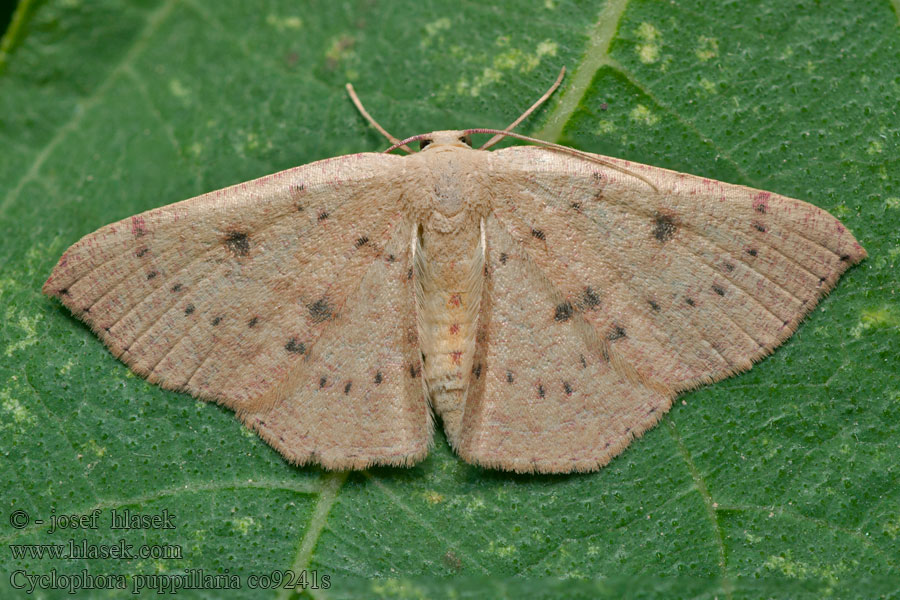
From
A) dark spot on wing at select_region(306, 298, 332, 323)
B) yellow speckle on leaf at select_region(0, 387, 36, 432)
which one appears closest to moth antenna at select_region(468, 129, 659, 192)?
dark spot on wing at select_region(306, 298, 332, 323)

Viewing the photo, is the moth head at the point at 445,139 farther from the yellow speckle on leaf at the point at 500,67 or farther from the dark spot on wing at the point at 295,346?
the dark spot on wing at the point at 295,346

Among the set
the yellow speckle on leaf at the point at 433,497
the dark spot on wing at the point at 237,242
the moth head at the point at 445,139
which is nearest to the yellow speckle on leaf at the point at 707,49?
the moth head at the point at 445,139

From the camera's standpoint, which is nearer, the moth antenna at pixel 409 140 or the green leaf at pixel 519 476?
the green leaf at pixel 519 476

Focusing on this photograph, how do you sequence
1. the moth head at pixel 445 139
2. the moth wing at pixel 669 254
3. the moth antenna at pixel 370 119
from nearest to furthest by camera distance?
the moth wing at pixel 669 254 < the moth head at pixel 445 139 < the moth antenna at pixel 370 119

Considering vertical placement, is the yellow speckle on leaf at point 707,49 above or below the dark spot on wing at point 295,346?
above

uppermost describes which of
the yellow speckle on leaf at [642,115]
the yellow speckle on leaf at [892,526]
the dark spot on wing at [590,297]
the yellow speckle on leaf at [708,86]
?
the yellow speckle on leaf at [708,86]

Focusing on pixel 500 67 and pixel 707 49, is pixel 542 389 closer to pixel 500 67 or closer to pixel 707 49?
pixel 500 67

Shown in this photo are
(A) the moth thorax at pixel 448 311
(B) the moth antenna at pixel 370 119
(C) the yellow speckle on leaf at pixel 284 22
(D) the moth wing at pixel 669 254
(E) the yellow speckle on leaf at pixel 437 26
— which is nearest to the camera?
(D) the moth wing at pixel 669 254
